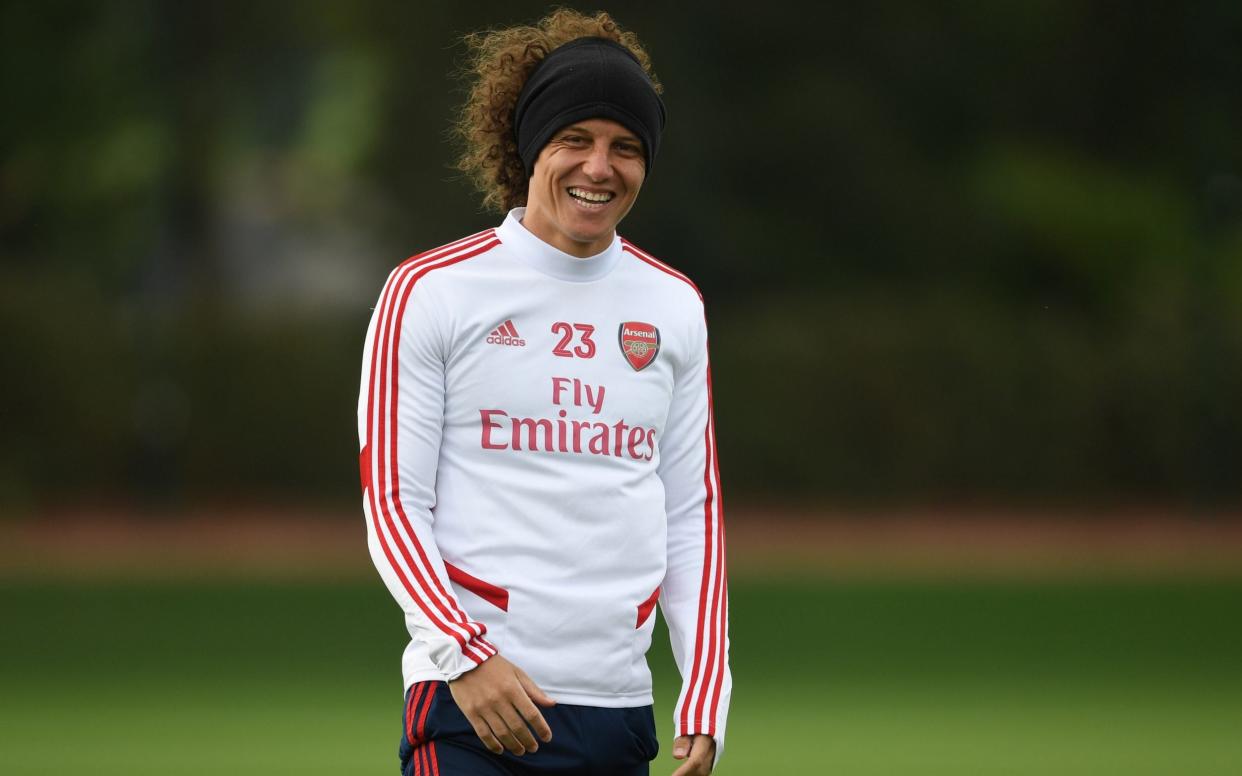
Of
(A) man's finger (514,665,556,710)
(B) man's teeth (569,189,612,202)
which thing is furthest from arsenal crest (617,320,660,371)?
(A) man's finger (514,665,556,710)

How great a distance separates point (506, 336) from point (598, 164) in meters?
0.31

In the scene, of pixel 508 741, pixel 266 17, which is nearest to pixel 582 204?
pixel 508 741

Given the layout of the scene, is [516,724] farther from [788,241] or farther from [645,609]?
[788,241]

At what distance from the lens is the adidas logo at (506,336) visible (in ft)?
10.1

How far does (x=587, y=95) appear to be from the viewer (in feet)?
10.2

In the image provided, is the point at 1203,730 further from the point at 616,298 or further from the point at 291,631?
the point at 616,298

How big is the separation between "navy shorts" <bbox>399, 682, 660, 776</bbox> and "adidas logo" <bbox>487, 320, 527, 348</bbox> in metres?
0.55

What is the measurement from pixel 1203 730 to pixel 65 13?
14.5 m

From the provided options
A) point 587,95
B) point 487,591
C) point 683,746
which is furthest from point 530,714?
point 587,95

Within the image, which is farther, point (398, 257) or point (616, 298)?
point (398, 257)

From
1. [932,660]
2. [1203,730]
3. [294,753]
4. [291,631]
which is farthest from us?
[291,631]

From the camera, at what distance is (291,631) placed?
1255 centimetres

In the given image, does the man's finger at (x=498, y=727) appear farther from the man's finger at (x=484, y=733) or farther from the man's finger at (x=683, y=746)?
the man's finger at (x=683, y=746)

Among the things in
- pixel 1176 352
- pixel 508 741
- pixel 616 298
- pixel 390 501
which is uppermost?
pixel 1176 352
